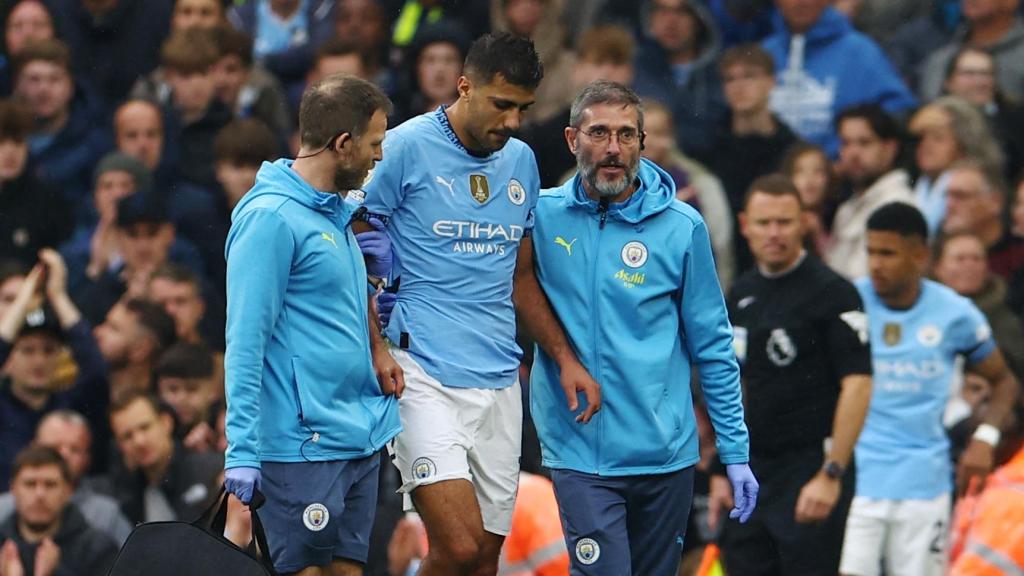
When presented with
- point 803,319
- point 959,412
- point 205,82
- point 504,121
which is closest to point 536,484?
point 803,319

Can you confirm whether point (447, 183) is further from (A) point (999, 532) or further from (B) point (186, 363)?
(B) point (186, 363)

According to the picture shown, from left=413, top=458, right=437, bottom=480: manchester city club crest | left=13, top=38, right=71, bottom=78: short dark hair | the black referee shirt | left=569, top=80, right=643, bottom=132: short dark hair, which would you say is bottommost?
left=413, top=458, right=437, bottom=480: manchester city club crest

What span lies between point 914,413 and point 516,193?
404cm

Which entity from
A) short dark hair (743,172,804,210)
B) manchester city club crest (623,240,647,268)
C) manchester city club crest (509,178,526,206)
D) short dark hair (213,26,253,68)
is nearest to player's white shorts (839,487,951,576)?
short dark hair (743,172,804,210)

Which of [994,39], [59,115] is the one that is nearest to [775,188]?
[994,39]

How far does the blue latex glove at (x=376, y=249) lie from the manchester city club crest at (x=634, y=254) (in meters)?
0.83

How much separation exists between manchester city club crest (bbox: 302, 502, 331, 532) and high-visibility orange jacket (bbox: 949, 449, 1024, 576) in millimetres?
3211

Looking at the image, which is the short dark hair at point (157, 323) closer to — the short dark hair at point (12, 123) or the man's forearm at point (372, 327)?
the short dark hair at point (12, 123)

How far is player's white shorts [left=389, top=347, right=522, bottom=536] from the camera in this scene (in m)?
6.94

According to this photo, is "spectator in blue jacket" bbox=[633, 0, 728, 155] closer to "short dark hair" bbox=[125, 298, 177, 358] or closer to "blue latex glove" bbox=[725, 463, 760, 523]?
"short dark hair" bbox=[125, 298, 177, 358]

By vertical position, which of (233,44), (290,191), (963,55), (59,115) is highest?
(963,55)

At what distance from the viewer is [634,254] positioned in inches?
286

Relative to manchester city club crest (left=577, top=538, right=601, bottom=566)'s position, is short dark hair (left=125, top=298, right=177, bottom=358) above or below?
above

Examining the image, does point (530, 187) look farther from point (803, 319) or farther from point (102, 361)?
point (102, 361)
